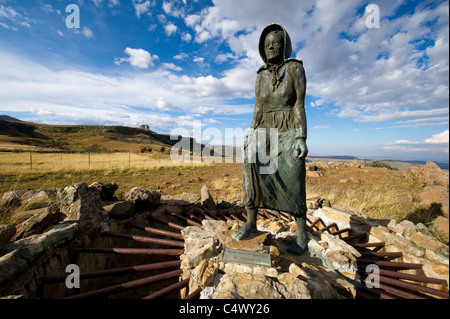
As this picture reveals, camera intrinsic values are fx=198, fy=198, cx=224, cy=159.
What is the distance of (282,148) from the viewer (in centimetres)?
297

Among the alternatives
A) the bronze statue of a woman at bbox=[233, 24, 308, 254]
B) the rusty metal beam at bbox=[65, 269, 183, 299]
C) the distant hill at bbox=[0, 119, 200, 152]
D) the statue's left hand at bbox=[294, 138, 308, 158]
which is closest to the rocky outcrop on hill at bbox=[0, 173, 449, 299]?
the rusty metal beam at bbox=[65, 269, 183, 299]

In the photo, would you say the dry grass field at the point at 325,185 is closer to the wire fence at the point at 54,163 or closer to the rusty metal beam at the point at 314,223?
the wire fence at the point at 54,163

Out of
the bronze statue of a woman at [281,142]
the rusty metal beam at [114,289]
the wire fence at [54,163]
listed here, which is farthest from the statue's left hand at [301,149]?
the wire fence at [54,163]

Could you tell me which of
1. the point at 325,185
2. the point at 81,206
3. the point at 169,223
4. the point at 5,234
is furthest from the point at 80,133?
the point at 5,234

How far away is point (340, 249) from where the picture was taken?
2.89 metres

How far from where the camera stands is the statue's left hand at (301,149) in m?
2.78

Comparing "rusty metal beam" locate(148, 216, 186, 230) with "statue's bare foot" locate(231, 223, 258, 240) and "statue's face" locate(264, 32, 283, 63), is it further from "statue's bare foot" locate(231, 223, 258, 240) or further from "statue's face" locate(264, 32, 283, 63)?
"statue's face" locate(264, 32, 283, 63)

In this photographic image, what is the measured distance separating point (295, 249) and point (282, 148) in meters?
1.48

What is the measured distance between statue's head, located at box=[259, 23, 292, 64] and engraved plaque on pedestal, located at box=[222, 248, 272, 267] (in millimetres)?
2738

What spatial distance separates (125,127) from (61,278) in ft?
297

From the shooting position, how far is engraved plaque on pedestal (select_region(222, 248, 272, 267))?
2148 mm

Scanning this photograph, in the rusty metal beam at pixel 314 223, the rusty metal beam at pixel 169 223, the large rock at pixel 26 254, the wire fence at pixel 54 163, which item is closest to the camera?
the large rock at pixel 26 254

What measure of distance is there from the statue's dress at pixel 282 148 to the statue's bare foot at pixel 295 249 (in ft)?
1.44
